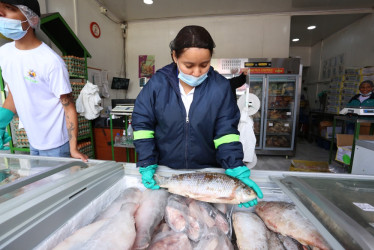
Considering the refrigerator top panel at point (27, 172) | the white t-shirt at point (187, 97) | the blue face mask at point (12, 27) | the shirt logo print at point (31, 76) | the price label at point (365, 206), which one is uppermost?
the blue face mask at point (12, 27)

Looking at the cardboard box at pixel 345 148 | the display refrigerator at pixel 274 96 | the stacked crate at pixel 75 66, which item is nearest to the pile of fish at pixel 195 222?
the cardboard box at pixel 345 148

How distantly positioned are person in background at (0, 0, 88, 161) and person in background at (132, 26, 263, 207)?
559mm

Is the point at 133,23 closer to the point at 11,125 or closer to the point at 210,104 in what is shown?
the point at 11,125

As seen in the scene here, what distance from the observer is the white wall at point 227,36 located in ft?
18.4

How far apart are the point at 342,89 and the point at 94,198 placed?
310 inches

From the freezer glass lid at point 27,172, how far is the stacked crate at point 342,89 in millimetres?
7624

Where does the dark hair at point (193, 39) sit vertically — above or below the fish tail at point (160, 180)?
above

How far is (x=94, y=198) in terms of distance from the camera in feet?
2.77

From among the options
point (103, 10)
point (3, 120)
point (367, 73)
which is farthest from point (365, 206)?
point (367, 73)

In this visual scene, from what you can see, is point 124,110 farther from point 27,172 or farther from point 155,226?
point 155,226

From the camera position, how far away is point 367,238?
1.64ft

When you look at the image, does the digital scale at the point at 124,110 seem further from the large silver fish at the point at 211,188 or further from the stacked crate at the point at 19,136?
the large silver fish at the point at 211,188

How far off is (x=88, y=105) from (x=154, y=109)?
2932mm

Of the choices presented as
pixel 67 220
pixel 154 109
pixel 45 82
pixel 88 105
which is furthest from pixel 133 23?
pixel 67 220
